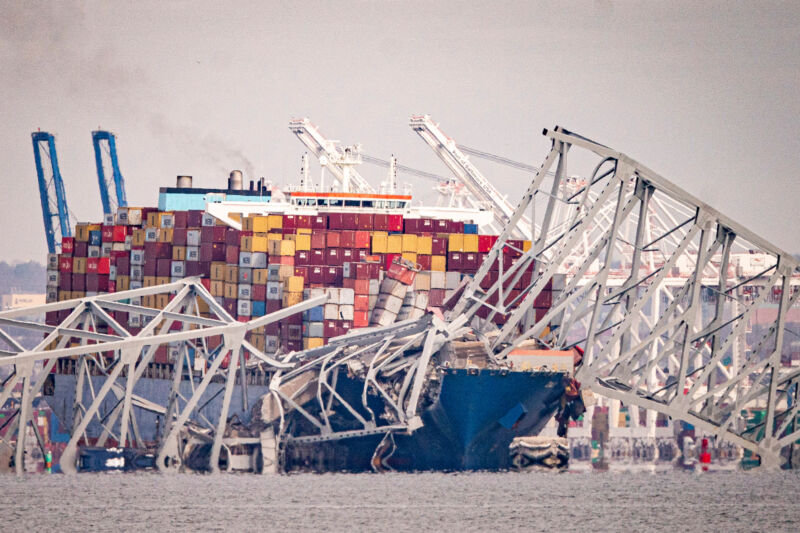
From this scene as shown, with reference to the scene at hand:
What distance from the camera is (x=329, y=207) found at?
294 ft

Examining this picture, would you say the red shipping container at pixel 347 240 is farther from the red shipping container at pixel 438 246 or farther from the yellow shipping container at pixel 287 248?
the red shipping container at pixel 438 246

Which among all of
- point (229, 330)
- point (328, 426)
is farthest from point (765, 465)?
point (229, 330)

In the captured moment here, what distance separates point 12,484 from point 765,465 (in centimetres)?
3439

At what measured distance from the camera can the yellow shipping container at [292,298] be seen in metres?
81.0

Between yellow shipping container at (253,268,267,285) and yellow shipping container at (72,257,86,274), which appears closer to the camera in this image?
yellow shipping container at (253,268,267,285)

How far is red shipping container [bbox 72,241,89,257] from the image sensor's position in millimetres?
97438

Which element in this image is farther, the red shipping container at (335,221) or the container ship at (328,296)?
the red shipping container at (335,221)

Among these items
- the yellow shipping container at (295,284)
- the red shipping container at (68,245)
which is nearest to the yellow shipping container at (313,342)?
the yellow shipping container at (295,284)

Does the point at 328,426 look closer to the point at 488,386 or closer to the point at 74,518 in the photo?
the point at 488,386

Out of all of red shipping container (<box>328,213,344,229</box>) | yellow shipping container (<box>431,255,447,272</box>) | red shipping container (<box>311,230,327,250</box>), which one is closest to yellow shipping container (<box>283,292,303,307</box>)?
red shipping container (<box>311,230,327,250</box>)

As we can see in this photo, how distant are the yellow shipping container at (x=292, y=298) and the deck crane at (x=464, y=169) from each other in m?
40.6

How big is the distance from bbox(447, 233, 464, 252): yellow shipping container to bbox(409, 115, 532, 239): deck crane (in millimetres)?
35667

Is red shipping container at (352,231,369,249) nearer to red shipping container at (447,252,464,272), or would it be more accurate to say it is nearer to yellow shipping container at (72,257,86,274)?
red shipping container at (447,252,464,272)

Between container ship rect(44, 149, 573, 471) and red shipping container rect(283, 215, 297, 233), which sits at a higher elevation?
red shipping container rect(283, 215, 297, 233)
